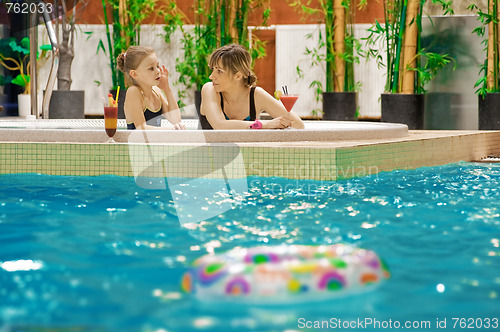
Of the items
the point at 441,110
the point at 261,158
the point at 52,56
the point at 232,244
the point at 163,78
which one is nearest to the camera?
the point at 232,244

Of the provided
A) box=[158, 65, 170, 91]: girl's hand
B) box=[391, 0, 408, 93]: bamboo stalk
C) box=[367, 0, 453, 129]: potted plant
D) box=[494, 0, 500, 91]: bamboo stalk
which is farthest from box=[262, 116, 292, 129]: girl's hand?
box=[494, 0, 500, 91]: bamboo stalk

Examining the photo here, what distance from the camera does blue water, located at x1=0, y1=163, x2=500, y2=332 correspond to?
2.10 metres

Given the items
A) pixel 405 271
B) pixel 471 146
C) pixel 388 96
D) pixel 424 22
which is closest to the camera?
pixel 405 271

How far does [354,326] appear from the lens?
80.3 inches

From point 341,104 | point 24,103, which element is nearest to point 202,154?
point 341,104

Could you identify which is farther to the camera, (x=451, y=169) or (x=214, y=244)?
A: (x=451, y=169)

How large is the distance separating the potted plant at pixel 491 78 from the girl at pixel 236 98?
2.84 meters

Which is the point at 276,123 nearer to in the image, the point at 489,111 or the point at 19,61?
the point at 489,111

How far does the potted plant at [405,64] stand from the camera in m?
7.72

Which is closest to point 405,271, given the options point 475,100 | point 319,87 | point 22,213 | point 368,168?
point 22,213

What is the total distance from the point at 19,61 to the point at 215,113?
15.2 feet

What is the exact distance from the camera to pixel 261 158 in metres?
4.70

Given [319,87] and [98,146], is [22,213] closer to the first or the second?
[98,146]

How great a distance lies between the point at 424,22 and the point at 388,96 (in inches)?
47.6
